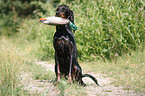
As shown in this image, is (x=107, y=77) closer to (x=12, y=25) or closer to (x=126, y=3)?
(x=126, y=3)

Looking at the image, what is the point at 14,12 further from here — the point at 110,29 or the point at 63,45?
the point at 63,45

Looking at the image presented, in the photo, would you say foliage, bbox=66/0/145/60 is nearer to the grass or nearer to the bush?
the bush

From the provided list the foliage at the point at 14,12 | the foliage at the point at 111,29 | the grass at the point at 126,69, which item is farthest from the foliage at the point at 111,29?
the foliage at the point at 14,12

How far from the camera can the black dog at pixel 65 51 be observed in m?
3.93

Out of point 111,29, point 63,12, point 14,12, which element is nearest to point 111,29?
point 111,29

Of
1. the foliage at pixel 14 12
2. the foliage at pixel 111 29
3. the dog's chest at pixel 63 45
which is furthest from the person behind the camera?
the foliage at pixel 14 12

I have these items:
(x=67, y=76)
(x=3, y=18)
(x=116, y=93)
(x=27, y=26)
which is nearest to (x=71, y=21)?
(x=67, y=76)

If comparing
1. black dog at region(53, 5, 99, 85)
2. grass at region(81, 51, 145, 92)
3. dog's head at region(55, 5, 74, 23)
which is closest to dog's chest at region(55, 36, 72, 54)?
black dog at region(53, 5, 99, 85)

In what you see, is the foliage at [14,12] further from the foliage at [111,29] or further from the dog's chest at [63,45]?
the dog's chest at [63,45]

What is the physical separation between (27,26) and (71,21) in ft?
29.5

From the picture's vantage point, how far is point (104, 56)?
708 centimetres

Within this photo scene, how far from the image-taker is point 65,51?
13.1 feet

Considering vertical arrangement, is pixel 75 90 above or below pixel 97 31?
below

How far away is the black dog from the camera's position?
3.93 m
